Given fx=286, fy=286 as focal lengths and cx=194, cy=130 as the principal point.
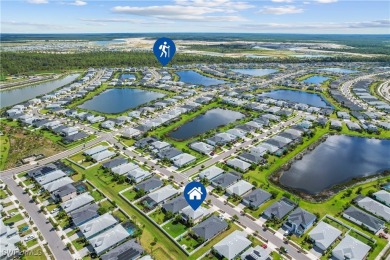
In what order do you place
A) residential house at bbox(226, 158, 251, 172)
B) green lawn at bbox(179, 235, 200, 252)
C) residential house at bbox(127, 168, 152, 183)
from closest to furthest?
green lawn at bbox(179, 235, 200, 252)
residential house at bbox(127, 168, 152, 183)
residential house at bbox(226, 158, 251, 172)

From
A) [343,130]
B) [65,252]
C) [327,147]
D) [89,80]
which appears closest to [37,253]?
[65,252]

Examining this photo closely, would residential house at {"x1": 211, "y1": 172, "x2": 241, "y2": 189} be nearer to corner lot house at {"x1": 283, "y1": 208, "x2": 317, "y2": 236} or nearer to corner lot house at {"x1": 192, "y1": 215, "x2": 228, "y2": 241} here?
corner lot house at {"x1": 192, "y1": 215, "x2": 228, "y2": 241}

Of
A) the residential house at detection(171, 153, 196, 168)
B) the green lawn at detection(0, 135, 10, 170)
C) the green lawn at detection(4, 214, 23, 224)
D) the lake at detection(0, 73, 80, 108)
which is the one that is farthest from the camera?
the lake at detection(0, 73, 80, 108)

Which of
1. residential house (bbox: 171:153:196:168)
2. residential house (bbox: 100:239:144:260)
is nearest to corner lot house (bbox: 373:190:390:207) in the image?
residential house (bbox: 171:153:196:168)

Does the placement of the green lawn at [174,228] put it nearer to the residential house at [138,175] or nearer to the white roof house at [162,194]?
the white roof house at [162,194]

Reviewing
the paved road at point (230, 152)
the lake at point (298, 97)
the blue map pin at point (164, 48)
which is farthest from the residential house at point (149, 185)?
the lake at point (298, 97)

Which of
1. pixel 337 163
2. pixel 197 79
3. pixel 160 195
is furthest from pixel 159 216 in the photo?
pixel 197 79
